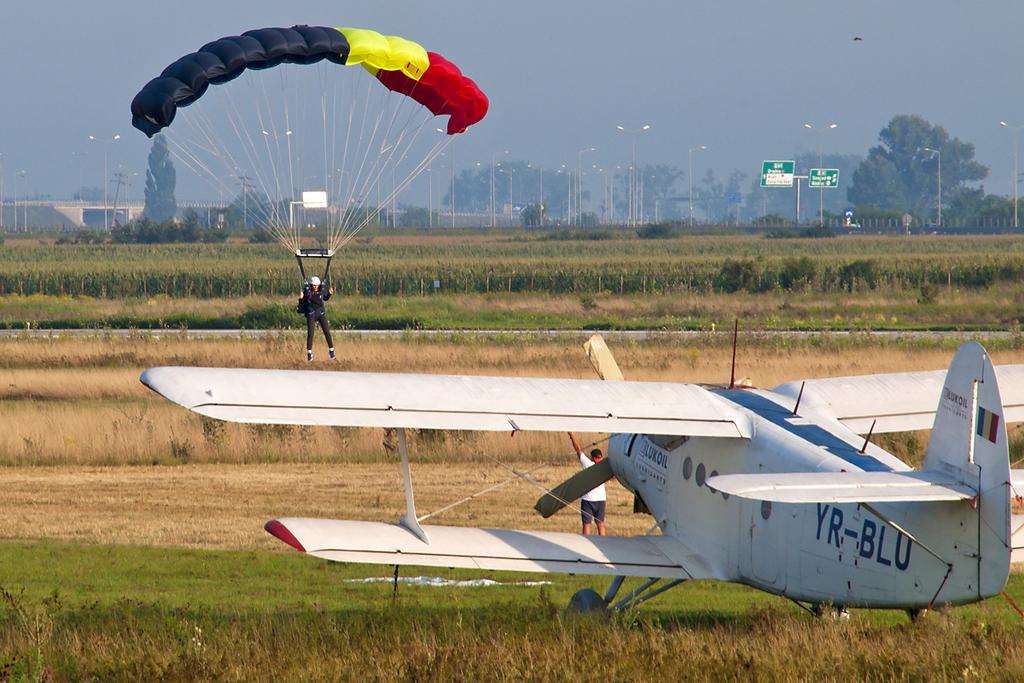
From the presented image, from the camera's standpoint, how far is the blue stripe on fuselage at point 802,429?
34.3 ft

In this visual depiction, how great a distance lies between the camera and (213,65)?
2198cm

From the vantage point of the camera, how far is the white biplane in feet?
30.5

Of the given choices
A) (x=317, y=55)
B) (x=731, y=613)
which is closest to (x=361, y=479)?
(x=317, y=55)

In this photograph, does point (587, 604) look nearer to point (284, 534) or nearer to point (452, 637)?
point (452, 637)

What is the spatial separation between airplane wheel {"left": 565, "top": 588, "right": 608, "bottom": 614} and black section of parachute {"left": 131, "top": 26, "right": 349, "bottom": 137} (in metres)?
12.7

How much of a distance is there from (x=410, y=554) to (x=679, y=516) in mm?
2521

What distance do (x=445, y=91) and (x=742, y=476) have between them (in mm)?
16970

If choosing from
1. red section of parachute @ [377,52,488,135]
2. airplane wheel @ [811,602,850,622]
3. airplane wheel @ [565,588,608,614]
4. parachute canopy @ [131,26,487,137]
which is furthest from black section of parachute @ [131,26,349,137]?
airplane wheel @ [811,602,850,622]

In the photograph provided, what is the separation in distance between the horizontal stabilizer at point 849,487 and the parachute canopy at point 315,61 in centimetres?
1526

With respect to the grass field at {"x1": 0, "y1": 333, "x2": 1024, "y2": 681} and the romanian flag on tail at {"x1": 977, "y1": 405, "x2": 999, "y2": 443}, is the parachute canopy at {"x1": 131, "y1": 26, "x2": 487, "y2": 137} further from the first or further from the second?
the romanian flag on tail at {"x1": 977, "y1": 405, "x2": 999, "y2": 443}

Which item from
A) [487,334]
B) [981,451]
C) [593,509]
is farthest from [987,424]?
[487,334]

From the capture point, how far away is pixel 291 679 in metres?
9.76

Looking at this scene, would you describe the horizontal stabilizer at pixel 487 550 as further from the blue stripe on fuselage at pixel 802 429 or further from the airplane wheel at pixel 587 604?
the blue stripe on fuselage at pixel 802 429

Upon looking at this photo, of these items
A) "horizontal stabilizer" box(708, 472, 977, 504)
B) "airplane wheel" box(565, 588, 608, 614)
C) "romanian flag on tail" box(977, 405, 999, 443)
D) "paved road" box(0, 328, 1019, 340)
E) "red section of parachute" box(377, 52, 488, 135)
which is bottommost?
"airplane wheel" box(565, 588, 608, 614)
